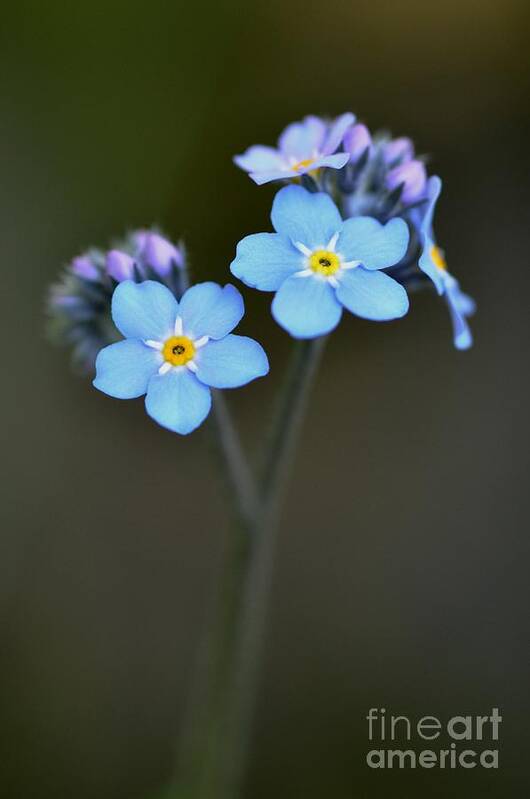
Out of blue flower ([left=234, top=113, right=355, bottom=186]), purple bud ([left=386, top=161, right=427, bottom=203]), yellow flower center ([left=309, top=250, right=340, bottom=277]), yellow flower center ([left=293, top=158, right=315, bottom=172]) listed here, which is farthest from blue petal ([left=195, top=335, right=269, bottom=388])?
purple bud ([left=386, top=161, right=427, bottom=203])

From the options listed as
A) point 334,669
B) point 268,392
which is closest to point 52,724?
point 334,669

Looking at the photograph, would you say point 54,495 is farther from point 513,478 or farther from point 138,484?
point 513,478

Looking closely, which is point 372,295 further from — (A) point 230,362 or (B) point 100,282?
(B) point 100,282

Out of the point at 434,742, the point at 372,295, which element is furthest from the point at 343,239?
the point at 434,742

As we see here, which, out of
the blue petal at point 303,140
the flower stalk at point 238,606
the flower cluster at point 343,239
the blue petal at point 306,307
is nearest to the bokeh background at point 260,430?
the flower stalk at point 238,606

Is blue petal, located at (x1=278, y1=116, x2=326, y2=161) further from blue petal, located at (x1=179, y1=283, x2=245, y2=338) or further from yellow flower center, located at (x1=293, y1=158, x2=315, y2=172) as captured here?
blue petal, located at (x1=179, y1=283, x2=245, y2=338)

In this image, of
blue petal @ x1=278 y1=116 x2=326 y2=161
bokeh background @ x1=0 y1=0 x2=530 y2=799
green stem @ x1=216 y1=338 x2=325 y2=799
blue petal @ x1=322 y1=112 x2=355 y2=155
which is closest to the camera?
blue petal @ x1=322 y1=112 x2=355 y2=155

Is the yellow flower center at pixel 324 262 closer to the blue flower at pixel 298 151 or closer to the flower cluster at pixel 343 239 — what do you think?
the flower cluster at pixel 343 239
